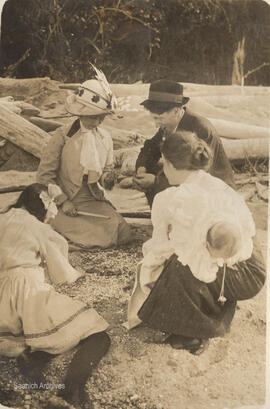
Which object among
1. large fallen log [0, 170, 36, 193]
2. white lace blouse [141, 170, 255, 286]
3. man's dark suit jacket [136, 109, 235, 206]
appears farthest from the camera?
large fallen log [0, 170, 36, 193]

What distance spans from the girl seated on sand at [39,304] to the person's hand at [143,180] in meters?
0.41

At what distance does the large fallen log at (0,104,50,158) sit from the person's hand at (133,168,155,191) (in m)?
0.51

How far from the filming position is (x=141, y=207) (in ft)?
9.11

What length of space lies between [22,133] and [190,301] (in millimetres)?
1230

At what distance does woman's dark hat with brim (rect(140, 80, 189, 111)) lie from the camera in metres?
2.77

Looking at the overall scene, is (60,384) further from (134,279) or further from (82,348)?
(134,279)

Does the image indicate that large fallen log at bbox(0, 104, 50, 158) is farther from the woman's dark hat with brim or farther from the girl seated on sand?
the woman's dark hat with brim

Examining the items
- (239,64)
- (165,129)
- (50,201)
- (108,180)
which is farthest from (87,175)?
(239,64)

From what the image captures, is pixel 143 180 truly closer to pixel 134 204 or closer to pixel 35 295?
pixel 134 204

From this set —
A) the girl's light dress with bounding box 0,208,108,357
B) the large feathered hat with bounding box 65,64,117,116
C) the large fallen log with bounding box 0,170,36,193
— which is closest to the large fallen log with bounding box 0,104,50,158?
the large fallen log with bounding box 0,170,36,193

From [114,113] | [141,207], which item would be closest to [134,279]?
[141,207]

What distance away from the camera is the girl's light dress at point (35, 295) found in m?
2.68

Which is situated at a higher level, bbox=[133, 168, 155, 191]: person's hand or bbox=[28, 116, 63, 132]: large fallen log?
bbox=[28, 116, 63, 132]: large fallen log

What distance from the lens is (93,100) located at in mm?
2777
